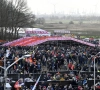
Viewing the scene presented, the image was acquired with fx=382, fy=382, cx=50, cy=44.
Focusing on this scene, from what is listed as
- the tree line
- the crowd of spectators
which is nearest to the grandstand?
the crowd of spectators

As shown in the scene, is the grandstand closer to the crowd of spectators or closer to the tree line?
the crowd of spectators

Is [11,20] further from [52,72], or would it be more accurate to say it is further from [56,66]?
[52,72]

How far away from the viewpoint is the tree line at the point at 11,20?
85438 mm

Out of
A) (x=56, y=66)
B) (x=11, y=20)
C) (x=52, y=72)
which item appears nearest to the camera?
(x=52, y=72)

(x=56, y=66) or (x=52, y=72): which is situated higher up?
(x=52, y=72)

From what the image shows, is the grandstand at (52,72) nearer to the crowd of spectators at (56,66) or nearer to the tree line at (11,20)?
the crowd of spectators at (56,66)

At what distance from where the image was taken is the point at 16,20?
87.9 meters

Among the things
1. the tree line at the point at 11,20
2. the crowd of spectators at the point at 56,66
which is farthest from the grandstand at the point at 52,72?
the tree line at the point at 11,20

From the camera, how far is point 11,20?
8794cm

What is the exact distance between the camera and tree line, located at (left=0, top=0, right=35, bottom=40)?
8544cm

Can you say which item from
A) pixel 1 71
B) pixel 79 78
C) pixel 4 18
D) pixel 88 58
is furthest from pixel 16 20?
pixel 79 78

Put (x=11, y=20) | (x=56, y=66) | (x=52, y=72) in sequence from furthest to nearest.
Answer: (x=11, y=20), (x=56, y=66), (x=52, y=72)

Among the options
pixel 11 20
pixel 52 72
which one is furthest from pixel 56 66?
pixel 11 20

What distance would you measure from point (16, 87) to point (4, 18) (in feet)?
196
